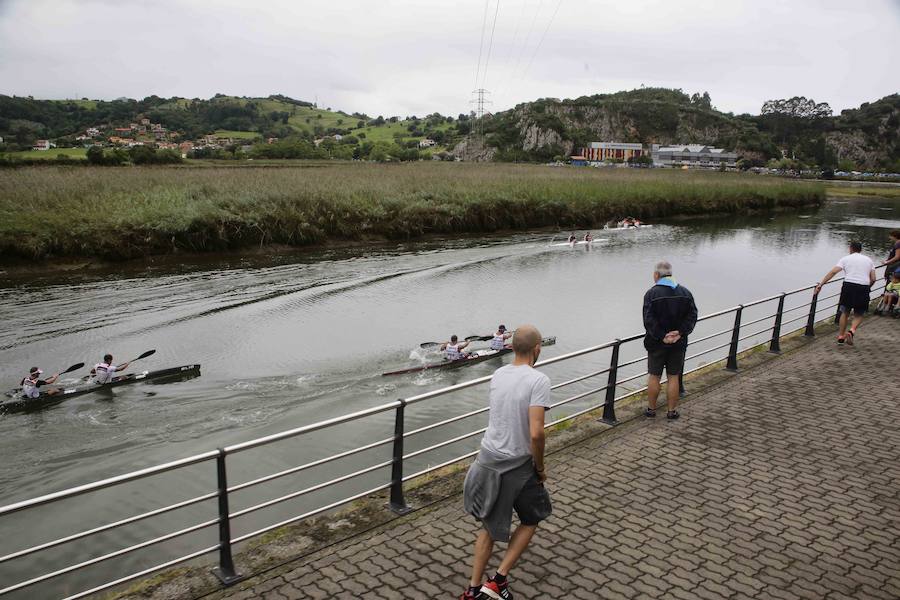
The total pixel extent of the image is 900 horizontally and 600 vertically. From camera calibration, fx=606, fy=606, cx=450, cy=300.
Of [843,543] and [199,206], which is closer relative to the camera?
[843,543]

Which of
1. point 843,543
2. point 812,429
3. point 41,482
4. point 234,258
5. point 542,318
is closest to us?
point 843,543

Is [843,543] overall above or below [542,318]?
above

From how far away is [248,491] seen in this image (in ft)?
33.5

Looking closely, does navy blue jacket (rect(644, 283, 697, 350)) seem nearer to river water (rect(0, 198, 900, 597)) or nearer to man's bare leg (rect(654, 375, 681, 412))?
man's bare leg (rect(654, 375, 681, 412))

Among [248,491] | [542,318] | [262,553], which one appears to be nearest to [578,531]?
[262,553]

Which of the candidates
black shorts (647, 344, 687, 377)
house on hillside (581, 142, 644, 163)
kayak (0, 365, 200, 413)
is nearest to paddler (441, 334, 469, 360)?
kayak (0, 365, 200, 413)

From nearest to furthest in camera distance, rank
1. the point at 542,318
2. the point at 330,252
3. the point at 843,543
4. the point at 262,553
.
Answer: the point at 262,553 < the point at 843,543 < the point at 542,318 < the point at 330,252

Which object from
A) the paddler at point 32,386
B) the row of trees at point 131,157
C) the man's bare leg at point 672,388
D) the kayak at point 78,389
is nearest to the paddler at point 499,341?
the kayak at point 78,389

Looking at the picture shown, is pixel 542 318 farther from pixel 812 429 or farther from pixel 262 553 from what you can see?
pixel 262 553

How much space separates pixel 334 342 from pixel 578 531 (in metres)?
12.5

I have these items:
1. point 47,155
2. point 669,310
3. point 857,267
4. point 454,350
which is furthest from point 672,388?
point 47,155

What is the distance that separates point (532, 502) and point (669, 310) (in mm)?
4470

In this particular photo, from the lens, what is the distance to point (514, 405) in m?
4.48

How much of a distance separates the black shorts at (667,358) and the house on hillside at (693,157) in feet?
536
